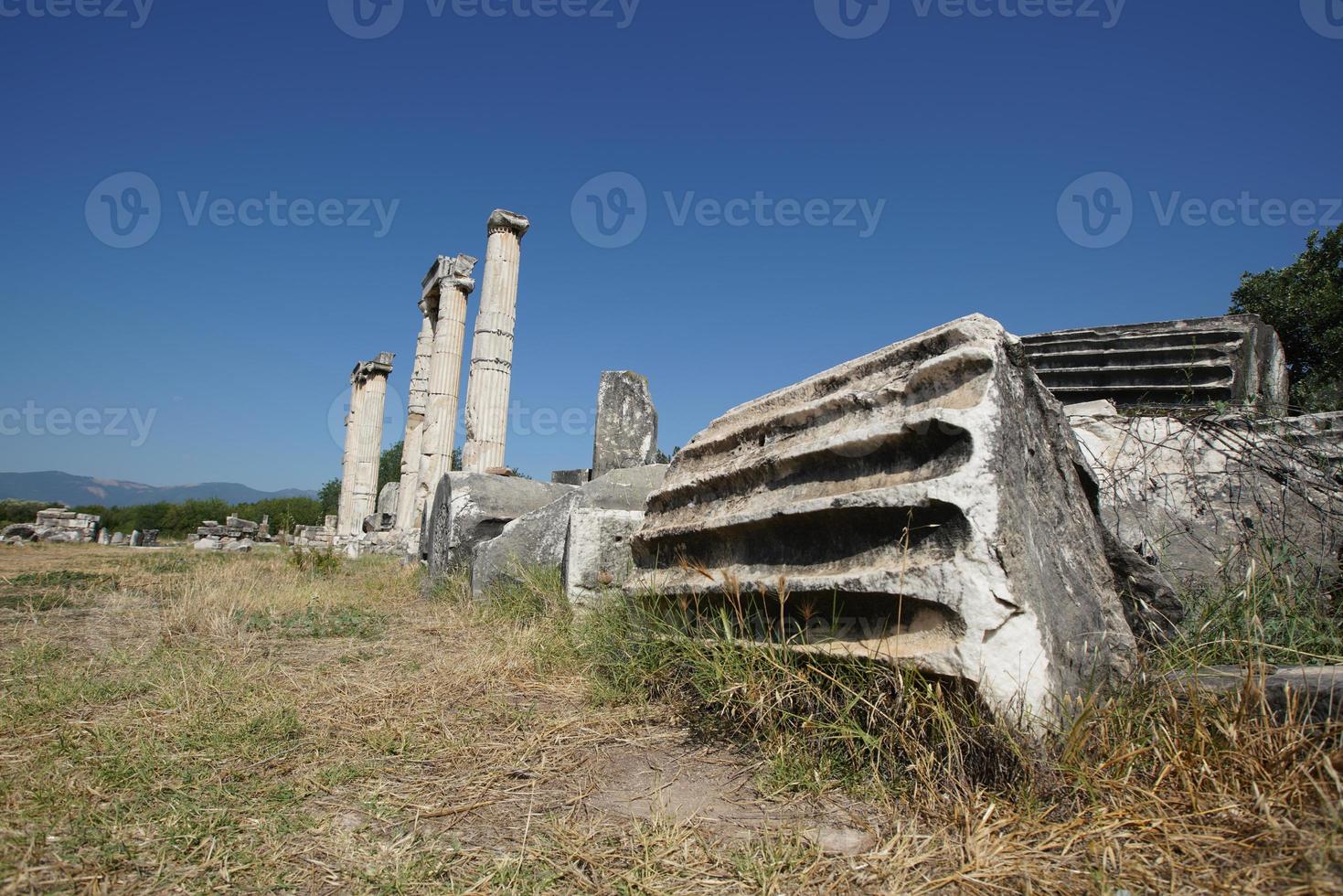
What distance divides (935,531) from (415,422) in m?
18.6

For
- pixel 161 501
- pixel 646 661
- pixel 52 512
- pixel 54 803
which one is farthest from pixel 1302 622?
pixel 161 501

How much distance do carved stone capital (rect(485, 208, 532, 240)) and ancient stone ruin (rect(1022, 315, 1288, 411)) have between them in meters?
10.3

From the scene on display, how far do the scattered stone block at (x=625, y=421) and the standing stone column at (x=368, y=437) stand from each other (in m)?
16.5

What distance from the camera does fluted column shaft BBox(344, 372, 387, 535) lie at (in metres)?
21.8

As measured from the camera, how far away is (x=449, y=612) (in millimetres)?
5242

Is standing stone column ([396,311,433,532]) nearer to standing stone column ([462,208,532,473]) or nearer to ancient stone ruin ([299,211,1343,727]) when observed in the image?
standing stone column ([462,208,532,473])

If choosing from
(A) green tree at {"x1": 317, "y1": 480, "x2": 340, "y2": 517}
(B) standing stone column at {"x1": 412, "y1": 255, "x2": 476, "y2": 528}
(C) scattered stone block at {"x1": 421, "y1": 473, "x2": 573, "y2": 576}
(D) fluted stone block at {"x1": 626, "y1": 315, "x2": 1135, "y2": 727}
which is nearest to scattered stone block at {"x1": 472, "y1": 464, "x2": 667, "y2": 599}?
(C) scattered stone block at {"x1": 421, "y1": 473, "x2": 573, "y2": 576}

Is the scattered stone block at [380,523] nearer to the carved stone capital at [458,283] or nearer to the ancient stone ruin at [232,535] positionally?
the ancient stone ruin at [232,535]

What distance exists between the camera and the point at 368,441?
21.8 metres

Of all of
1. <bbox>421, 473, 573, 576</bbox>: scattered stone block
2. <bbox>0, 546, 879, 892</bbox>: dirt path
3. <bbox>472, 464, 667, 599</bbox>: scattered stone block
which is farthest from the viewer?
<bbox>421, 473, 573, 576</bbox>: scattered stone block

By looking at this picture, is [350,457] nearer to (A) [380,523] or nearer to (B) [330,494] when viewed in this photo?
(A) [380,523]

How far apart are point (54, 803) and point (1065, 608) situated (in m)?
2.79

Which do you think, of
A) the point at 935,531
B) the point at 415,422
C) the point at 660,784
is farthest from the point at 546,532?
the point at 415,422

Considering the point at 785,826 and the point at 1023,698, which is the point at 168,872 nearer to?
the point at 785,826
